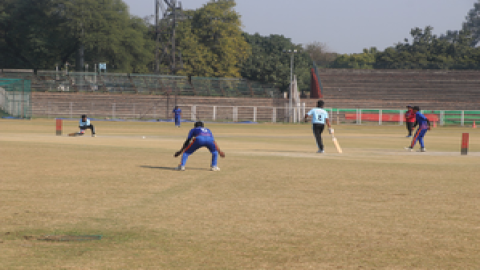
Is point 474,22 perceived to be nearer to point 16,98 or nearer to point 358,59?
point 358,59

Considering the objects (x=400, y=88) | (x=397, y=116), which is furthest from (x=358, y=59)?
(x=397, y=116)

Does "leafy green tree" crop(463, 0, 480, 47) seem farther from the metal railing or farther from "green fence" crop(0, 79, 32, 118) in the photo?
"green fence" crop(0, 79, 32, 118)

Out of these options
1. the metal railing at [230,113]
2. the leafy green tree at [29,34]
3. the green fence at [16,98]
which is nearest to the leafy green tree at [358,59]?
the metal railing at [230,113]

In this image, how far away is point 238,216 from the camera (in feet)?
27.4

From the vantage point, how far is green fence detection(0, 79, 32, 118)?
2179 inches

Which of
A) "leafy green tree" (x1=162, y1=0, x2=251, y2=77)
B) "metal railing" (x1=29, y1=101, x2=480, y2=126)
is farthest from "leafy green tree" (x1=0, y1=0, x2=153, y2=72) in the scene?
"metal railing" (x1=29, y1=101, x2=480, y2=126)

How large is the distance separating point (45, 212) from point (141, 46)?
7586cm

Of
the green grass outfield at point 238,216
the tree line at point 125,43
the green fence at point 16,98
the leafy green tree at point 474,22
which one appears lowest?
the green grass outfield at point 238,216

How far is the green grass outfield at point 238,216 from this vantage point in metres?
6.00

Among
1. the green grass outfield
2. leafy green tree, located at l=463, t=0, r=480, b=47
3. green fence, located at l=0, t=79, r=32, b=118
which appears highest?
leafy green tree, located at l=463, t=0, r=480, b=47

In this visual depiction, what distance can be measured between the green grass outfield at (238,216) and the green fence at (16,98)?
138 ft

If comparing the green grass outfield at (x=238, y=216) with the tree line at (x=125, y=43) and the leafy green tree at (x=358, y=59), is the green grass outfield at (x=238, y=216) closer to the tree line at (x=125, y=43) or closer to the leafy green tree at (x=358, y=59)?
the tree line at (x=125, y=43)

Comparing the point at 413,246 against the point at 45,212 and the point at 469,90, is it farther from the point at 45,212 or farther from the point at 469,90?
the point at 469,90

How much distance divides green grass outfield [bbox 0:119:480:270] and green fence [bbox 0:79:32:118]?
4216cm
